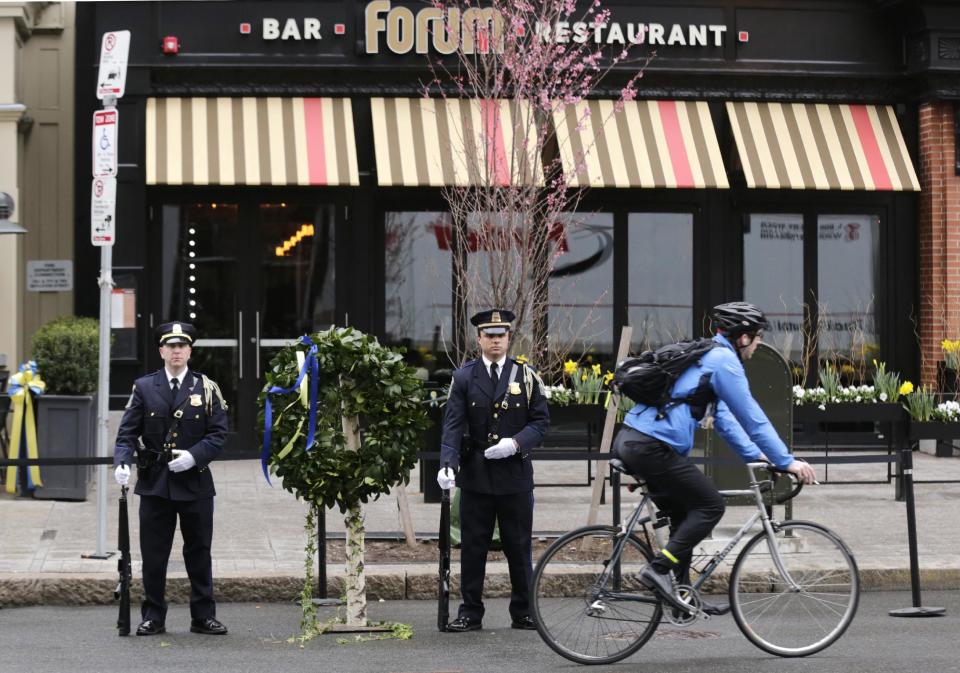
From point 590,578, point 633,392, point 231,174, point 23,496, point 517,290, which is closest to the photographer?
point 633,392

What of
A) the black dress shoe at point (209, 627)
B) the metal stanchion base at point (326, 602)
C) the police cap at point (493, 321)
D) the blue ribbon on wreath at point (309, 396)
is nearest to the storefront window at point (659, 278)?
the metal stanchion base at point (326, 602)

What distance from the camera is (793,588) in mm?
7238

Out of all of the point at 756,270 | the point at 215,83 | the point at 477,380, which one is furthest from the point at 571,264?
the point at 477,380

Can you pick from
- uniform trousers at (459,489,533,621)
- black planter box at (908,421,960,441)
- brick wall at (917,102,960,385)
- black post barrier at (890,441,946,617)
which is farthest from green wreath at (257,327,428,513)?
brick wall at (917,102,960,385)

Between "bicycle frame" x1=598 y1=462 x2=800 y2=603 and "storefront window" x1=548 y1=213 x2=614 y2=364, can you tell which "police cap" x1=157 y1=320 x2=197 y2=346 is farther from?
"storefront window" x1=548 y1=213 x2=614 y2=364

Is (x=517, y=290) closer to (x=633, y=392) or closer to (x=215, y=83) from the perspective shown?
(x=633, y=392)

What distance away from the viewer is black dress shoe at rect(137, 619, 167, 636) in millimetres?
7832

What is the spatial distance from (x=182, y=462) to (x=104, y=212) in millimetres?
2999

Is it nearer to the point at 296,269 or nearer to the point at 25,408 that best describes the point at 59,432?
the point at 25,408

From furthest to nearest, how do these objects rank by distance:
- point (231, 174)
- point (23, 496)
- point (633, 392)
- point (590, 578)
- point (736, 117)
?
1. point (736, 117)
2. point (231, 174)
3. point (23, 496)
4. point (590, 578)
5. point (633, 392)

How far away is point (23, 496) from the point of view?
480 inches

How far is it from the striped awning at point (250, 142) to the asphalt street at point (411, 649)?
7375mm

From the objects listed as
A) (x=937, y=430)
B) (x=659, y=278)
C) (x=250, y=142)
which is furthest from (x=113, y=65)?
(x=659, y=278)

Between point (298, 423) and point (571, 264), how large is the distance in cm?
879
